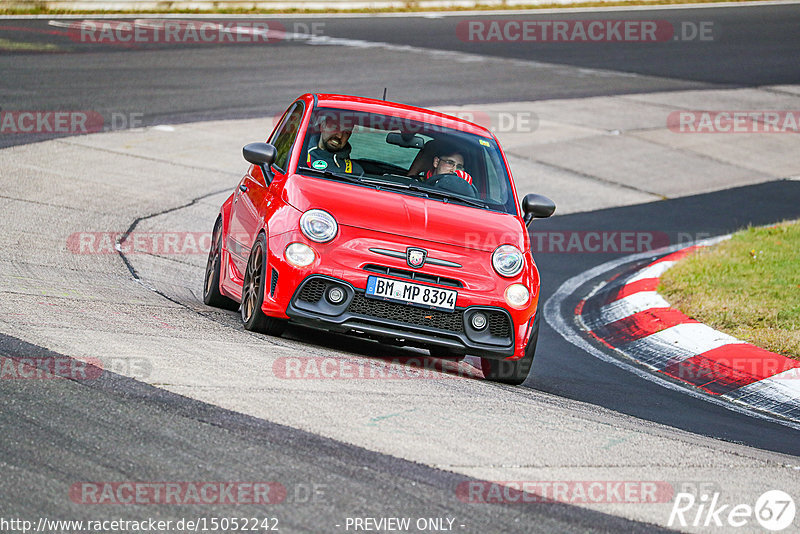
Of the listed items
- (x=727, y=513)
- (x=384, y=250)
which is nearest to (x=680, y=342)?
(x=384, y=250)

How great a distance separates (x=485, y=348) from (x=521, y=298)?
0.40m

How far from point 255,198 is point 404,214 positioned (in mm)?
1301

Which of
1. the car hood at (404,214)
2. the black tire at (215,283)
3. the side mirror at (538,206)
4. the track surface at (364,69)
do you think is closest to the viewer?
the car hood at (404,214)

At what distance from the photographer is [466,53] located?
81.9 feet

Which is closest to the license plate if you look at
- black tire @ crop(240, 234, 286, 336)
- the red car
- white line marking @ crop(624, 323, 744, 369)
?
the red car

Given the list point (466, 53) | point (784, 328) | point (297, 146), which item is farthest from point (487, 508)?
point (466, 53)

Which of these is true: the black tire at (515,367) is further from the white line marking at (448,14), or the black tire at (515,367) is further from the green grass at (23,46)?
the white line marking at (448,14)

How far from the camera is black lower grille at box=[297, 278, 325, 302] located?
6.61 metres

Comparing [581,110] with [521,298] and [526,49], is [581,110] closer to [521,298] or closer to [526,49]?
[526,49]

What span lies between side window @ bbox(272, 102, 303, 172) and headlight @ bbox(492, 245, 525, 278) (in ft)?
5.40

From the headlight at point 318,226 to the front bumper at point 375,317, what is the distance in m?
0.25

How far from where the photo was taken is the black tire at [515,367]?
704cm

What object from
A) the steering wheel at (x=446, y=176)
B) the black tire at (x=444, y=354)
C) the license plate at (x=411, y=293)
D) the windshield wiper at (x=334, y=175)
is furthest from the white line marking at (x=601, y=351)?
the windshield wiper at (x=334, y=175)

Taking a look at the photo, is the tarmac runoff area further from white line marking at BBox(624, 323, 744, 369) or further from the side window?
white line marking at BBox(624, 323, 744, 369)
